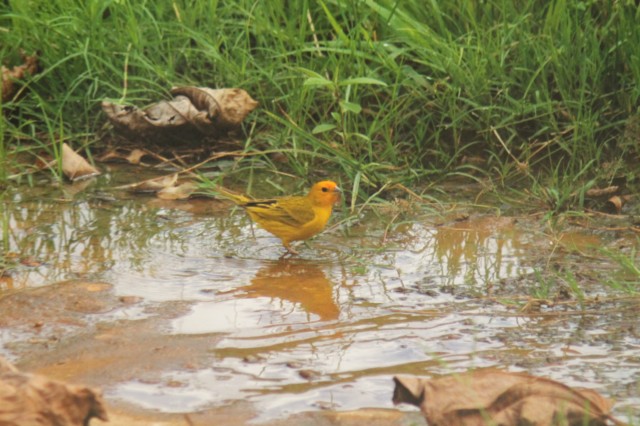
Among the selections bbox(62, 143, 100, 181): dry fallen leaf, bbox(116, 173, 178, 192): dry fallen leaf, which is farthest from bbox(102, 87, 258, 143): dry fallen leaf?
bbox(116, 173, 178, 192): dry fallen leaf

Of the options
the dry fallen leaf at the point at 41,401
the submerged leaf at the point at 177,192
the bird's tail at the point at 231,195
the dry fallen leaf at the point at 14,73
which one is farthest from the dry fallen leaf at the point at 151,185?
the dry fallen leaf at the point at 41,401

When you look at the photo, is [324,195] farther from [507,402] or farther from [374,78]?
[507,402]

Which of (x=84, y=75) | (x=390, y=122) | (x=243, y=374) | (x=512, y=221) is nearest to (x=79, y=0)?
(x=84, y=75)

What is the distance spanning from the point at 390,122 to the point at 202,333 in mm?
2343

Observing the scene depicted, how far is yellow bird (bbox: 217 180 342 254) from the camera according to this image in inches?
190

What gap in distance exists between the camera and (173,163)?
6.02 metres

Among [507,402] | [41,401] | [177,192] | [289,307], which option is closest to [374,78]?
[177,192]

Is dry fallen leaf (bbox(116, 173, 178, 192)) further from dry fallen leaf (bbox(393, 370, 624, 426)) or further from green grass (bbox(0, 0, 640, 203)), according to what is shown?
dry fallen leaf (bbox(393, 370, 624, 426))

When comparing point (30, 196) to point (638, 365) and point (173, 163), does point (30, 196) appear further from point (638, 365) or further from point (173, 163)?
point (638, 365)

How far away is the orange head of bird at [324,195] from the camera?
16.3ft

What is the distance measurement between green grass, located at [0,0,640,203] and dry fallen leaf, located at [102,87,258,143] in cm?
12

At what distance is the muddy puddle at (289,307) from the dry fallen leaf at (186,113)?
586 millimetres

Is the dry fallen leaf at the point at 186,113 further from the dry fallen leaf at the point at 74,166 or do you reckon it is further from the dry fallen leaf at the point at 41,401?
the dry fallen leaf at the point at 41,401

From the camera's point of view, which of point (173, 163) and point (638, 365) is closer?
point (638, 365)
